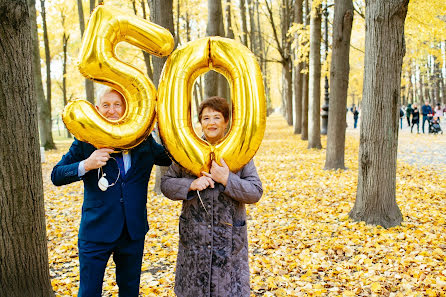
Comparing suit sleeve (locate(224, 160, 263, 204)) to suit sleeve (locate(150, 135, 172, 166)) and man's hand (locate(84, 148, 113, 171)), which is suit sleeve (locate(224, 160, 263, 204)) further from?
man's hand (locate(84, 148, 113, 171))

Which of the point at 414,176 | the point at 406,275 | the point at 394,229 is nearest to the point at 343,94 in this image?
the point at 414,176

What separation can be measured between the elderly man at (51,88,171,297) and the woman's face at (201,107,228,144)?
16.9 inches

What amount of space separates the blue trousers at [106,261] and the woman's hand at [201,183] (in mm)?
558

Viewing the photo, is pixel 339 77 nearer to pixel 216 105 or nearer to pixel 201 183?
pixel 216 105

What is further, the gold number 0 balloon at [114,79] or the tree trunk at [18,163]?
the tree trunk at [18,163]

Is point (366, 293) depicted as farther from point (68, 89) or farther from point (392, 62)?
point (68, 89)

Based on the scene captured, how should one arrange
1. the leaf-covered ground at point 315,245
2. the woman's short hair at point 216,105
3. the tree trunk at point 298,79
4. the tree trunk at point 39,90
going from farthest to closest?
the tree trunk at point 298,79
the tree trunk at point 39,90
the leaf-covered ground at point 315,245
the woman's short hair at point 216,105

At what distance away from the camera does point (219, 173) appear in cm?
223

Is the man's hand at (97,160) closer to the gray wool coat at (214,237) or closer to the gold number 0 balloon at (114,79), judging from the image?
the gold number 0 balloon at (114,79)

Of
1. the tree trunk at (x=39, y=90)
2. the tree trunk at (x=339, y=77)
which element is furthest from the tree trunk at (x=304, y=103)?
the tree trunk at (x=39, y=90)

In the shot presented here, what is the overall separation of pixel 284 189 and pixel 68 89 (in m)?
32.7

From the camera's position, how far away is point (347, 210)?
5910mm

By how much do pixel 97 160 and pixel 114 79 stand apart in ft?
1.83

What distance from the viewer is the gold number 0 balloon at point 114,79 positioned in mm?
2186
